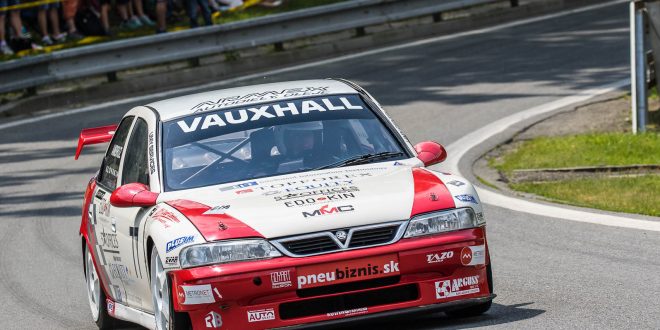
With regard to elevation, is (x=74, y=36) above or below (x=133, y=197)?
below

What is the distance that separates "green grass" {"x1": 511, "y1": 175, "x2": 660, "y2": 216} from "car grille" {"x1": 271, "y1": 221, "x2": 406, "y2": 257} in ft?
14.9

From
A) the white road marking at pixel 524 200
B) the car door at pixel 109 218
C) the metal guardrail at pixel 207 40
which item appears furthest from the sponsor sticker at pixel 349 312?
the metal guardrail at pixel 207 40

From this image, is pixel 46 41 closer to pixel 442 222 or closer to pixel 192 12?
pixel 192 12

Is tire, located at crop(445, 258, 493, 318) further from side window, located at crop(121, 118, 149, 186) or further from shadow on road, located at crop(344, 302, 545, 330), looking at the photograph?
side window, located at crop(121, 118, 149, 186)

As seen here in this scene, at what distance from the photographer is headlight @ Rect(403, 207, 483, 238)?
6941mm

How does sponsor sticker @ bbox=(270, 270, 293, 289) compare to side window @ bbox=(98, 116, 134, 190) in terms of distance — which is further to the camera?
side window @ bbox=(98, 116, 134, 190)

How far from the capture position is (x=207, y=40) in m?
21.5

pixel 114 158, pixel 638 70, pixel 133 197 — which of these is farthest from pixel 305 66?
pixel 133 197

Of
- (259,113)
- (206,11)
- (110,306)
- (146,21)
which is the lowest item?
(110,306)

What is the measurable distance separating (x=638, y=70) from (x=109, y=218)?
815 centimetres

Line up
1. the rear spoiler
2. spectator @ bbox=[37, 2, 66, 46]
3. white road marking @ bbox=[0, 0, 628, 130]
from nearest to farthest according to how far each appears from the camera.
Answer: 1. the rear spoiler
2. white road marking @ bbox=[0, 0, 628, 130]
3. spectator @ bbox=[37, 2, 66, 46]

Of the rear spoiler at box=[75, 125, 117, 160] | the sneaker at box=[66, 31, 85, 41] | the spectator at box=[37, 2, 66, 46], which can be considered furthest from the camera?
the sneaker at box=[66, 31, 85, 41]

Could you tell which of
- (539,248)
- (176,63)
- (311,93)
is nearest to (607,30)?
(176,63)

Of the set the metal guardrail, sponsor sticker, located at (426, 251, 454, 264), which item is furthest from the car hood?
the metal guardrail
